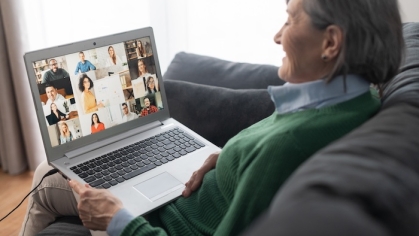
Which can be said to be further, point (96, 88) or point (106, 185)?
point (96, 88)

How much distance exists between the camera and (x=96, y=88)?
1388 millimetres

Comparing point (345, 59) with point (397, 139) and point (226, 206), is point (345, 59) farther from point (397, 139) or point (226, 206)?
point (226, 206)

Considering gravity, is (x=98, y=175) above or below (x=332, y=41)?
below

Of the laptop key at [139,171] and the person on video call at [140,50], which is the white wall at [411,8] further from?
the laptop key at [139,171]

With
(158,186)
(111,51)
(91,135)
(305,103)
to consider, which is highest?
(111,51)

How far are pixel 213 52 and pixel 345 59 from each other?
1.49 meters

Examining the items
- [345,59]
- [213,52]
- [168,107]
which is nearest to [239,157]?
[345,59]

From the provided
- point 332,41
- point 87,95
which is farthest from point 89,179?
point 332,41

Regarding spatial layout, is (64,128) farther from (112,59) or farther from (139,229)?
(139,229)

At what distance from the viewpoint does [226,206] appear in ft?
3.82

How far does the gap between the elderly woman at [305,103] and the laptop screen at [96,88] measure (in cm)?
26

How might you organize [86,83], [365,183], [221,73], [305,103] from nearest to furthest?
[365,183], [305,103], [86,83], [221,73]

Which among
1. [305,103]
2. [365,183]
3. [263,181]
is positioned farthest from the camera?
[305,103]

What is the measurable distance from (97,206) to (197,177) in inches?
10.3
